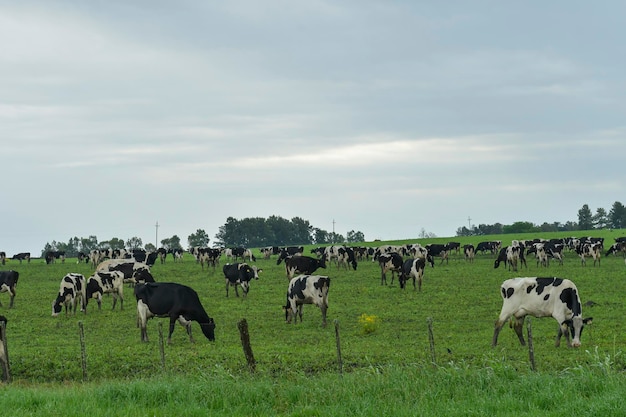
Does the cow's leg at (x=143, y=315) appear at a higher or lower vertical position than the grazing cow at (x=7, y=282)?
lower

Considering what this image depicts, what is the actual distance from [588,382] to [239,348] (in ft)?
39.2

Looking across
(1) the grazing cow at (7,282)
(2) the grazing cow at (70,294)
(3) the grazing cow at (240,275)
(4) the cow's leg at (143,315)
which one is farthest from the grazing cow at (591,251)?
(1) the grazing cow at (7,282)

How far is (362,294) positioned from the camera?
41.0 metres

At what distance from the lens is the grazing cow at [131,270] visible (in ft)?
141

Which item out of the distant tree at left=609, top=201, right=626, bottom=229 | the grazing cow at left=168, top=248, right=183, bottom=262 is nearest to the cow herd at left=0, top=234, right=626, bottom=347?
the grazing cow at left=168, top=248, right=183, bottom=262

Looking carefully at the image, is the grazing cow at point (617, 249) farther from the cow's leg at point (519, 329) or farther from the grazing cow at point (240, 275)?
the cow's leg at point (519, 329)

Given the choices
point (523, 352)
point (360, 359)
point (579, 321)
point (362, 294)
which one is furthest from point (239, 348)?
point (362, 294)

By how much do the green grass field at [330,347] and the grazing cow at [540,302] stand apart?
0.80 metres

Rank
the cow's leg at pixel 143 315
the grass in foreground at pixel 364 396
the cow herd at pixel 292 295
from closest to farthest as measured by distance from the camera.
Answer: the grass in foreground at pixel 364 396
the cow herd at pixel 292 295
the cow's leg at pixel 143 315

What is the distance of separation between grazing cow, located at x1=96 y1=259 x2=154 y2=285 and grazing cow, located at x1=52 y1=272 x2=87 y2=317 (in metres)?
6.75

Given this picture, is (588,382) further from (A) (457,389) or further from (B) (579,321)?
(B) (579,321)

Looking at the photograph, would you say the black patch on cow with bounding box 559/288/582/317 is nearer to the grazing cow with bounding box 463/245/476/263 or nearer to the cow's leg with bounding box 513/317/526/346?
the cow's leg with bounding box 513/317/526/346

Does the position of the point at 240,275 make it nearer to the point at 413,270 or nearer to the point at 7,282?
the point at 413,270

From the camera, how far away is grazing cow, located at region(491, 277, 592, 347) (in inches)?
918
